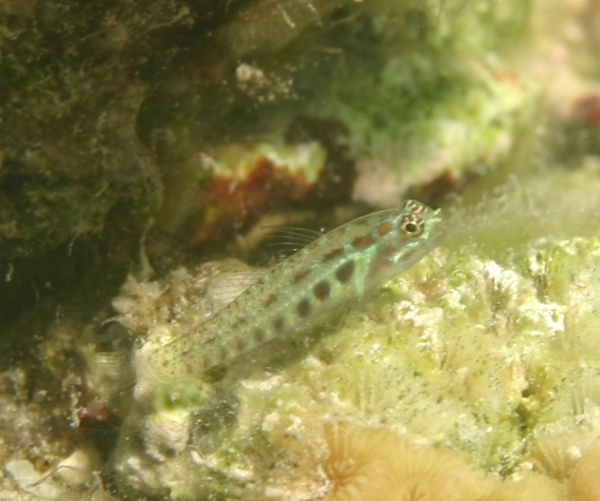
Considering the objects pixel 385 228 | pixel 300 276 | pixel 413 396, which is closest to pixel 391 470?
pixel 413 396

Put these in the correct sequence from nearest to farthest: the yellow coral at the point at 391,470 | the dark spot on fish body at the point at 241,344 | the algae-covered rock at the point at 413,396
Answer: the yellow coral at the point at 391,470
the algae-covered rock at the point at 413,396
the dark spot on fish body at the point at 241,344

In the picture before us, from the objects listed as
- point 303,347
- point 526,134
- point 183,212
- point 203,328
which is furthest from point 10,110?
point 526,134

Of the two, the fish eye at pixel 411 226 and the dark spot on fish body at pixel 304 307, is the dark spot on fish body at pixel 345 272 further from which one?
the fish eye at pixel 411 226

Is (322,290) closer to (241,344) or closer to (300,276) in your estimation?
(300,276)

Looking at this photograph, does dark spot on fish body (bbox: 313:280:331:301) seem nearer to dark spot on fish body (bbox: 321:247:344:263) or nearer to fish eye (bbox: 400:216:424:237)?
dark spot on fish body (bbox: 321:247:344:263)

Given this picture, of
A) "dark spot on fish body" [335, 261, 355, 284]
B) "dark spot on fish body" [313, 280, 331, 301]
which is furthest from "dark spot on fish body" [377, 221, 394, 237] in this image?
"dark spot on fish body" [313, 280, 331, 301]

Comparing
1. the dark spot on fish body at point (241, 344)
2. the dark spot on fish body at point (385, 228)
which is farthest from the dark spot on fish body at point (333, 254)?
the dark spot on fish body at point (241, 344)
